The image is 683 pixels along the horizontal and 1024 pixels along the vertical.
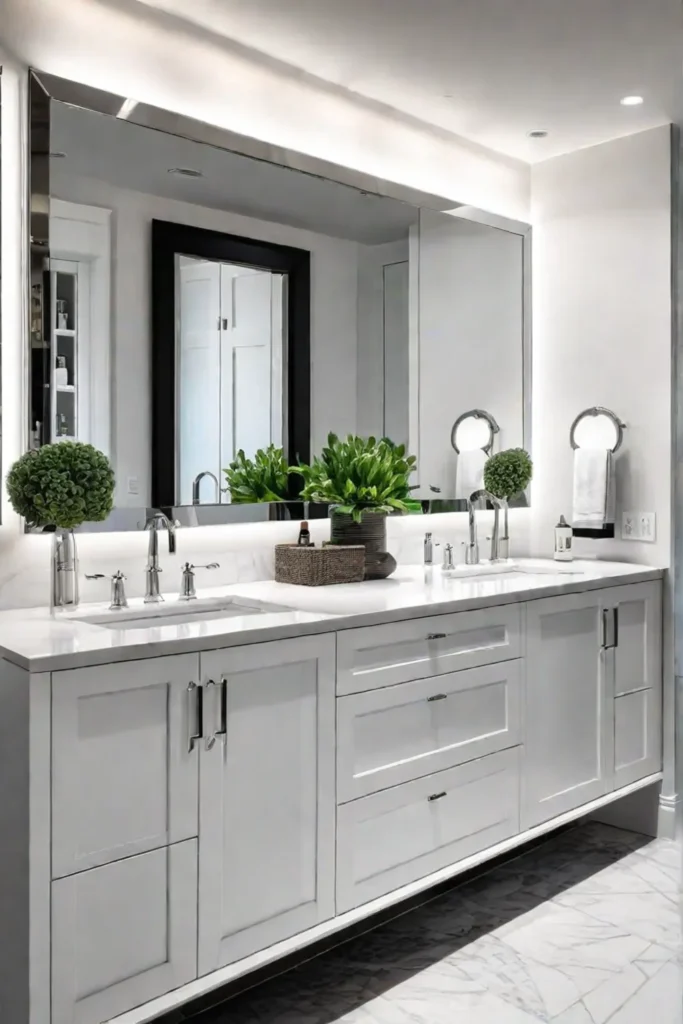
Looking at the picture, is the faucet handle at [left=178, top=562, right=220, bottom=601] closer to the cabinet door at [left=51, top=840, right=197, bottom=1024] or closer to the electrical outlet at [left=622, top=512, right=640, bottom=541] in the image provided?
the cabinet door at [left=51, top=840, right=197, bottom=1024]

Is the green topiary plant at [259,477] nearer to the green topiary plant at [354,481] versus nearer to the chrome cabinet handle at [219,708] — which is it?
the green topiary plant at [354,481]

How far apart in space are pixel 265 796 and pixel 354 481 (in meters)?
1.09

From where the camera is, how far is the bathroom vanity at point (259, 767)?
1.66 m

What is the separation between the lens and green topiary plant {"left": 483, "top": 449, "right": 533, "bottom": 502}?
330 centimetres

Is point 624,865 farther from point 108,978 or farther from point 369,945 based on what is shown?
point 108,978

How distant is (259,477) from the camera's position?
2.71 m

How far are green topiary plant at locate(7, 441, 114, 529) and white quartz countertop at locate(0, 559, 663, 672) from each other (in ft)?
0.74

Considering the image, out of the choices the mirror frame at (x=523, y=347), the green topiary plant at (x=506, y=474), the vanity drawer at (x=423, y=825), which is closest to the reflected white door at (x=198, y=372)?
the mirror frame at (x=523, y=347)

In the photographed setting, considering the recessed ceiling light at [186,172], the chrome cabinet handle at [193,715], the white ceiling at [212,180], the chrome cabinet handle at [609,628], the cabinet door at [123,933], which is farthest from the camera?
the chrome cabinet handle at [609,628]

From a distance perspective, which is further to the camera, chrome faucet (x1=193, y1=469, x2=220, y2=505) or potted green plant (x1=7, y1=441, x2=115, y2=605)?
chrome faucet (x1=193, y1=469, x2=220, y2=505)

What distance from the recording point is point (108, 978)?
1707 millimetres

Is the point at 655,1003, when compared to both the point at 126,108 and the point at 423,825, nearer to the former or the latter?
the point at 423,825

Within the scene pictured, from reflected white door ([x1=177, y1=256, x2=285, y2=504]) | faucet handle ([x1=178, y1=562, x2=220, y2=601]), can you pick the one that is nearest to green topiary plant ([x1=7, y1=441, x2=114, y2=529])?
faucet handle ([x1=178, y1=562, x2=220, y2=601])

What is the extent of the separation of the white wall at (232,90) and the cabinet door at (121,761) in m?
1.46
